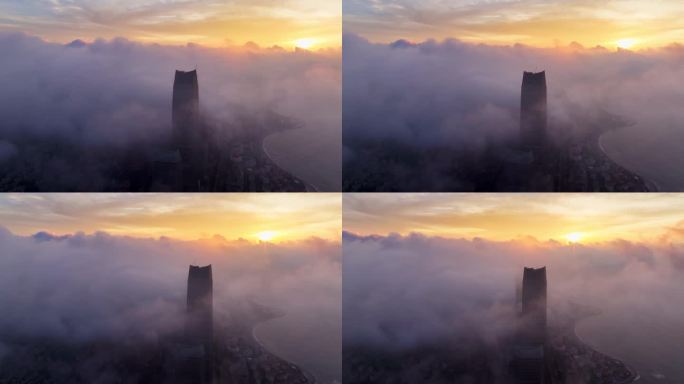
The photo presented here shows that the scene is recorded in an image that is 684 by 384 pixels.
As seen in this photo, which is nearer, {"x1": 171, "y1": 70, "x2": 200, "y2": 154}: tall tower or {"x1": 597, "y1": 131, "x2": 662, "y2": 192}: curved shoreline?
{"x1": 597, "y1": 131, "x2": 662, "y2": 192}: curved shoreline

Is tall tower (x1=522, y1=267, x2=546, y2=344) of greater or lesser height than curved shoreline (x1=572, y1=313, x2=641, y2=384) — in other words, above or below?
above

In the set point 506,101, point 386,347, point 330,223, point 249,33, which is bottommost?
point 386,347

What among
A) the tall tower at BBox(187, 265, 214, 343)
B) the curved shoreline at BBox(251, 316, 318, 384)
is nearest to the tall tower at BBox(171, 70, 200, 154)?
the tall tower at BBox(187, 265, 214, 343)

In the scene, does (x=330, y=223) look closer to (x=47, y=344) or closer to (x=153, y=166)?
(x=153, y=166)

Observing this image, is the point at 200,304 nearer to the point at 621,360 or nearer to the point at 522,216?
the point at 522,216

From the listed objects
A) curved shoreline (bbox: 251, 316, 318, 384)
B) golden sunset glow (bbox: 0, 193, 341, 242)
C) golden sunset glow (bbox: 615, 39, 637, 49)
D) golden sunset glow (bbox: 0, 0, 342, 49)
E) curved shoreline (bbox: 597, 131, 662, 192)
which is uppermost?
golden sunset glow (bbox: 0, 0, 342, 49)

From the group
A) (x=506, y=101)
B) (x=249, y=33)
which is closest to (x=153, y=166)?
(x=249, y=33)

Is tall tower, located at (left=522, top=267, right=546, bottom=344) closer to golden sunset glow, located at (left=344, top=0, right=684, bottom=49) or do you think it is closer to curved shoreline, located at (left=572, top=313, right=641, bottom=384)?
curved shoreline, located at (left=572, top=313, right=641, bottom=384)

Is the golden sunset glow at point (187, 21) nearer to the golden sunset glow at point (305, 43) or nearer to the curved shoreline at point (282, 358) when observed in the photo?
the golden sunset glow at point (305, 43)
